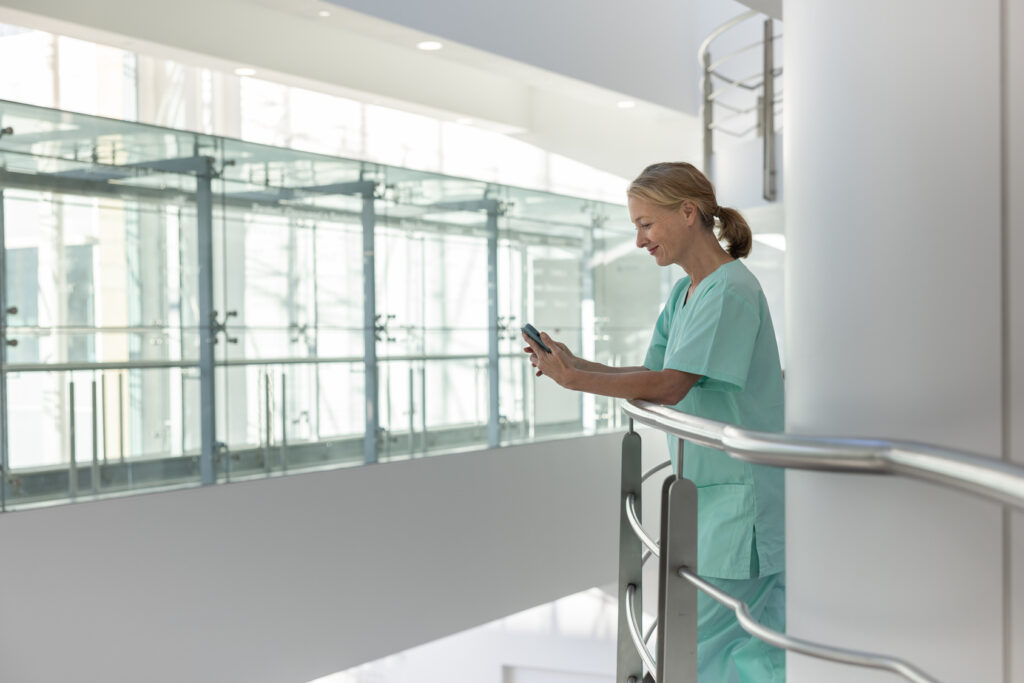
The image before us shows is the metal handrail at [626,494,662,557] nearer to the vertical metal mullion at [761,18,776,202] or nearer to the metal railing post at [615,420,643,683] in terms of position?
the metal railing post at [615,420,643,683]

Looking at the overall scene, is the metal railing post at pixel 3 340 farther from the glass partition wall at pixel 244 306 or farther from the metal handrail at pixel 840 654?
the metal handrail at pixel 840 654

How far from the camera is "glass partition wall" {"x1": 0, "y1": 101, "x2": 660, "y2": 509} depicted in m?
3.79

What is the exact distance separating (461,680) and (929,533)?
10427 millimetres

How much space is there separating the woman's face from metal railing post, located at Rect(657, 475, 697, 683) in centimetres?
86

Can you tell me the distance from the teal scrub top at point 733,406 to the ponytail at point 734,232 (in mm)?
190

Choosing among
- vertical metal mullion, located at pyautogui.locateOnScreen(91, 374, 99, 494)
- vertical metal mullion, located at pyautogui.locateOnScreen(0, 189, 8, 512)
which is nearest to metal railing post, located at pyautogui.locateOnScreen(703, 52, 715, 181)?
vertical metal mullion, located at pyautogui.locateOnScreen(91, 374, 99, 494)

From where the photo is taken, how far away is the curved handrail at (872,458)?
876 mm

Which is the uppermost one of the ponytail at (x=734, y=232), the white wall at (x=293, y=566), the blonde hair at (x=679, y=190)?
the blonde hair at (x=679, y=190)

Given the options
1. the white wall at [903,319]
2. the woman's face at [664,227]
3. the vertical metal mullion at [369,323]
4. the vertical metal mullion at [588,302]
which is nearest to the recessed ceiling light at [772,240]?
the vertical metal mullion at [588,302]

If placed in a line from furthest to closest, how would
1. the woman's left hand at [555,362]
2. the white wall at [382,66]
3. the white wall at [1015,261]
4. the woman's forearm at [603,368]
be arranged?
the white wall at [382,66]
the woman's forearm at [603,368]
the woman's left hand at [555,362]
the white wall at [1015,261]

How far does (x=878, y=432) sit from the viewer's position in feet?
4.54

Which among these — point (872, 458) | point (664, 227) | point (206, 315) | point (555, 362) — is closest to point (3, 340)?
point (206, 315)

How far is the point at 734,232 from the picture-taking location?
91.5 inches

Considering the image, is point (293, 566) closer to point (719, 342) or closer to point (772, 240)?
point (719, 342)
